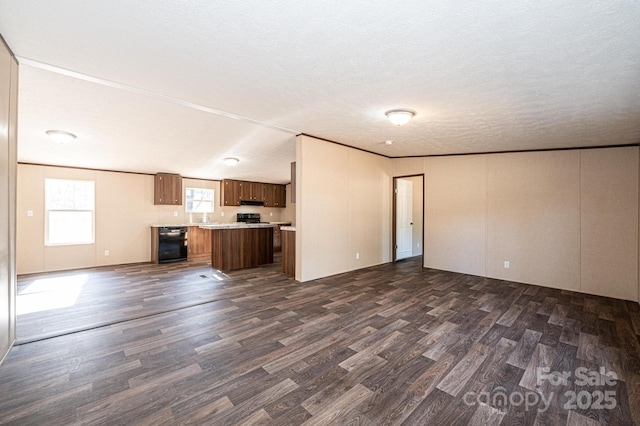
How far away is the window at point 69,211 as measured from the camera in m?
5.95

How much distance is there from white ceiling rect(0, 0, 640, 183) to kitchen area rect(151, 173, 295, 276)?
7.70 feet

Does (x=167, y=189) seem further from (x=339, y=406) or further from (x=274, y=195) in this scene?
(x=339, y=406)

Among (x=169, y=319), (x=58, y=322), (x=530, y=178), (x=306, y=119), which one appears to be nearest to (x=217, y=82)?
(x=306, y=119)

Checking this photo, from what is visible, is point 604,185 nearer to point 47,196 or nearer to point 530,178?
point 530,178

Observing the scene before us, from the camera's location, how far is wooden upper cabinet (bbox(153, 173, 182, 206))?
7180 mm

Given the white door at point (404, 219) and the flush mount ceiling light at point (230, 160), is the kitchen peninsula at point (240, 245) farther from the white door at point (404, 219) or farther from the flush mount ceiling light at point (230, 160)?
the white door at point (404, 219)

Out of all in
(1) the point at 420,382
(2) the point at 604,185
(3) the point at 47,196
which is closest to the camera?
(1) the point at 420,382

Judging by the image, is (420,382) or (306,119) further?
(306,119)

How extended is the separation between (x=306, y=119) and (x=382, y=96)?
1.22 meters

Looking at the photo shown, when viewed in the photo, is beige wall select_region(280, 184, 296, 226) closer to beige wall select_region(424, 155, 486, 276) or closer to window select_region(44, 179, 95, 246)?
beige wall select_region(424, 155, 486, 276)

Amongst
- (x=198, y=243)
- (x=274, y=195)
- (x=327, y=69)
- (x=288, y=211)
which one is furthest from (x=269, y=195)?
(x=327, y=69)

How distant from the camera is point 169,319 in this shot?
10.2ft

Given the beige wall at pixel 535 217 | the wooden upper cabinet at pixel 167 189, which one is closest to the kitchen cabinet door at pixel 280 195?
the wooden upper cabinet at pixel 167 189

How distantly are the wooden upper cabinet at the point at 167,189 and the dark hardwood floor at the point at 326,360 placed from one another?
3.71 metres
